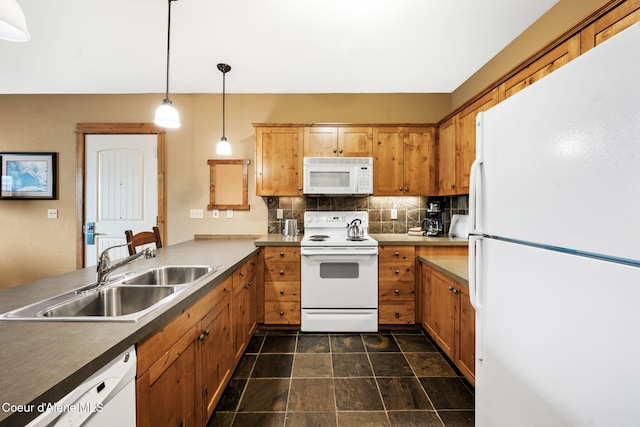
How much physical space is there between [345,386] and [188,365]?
3.67ft

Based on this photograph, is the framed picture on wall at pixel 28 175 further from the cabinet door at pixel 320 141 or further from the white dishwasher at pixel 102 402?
the white dishwasher at pixel 102 402

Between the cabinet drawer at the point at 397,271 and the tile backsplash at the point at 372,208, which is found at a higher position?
the tile backsplash at the point at 372,208

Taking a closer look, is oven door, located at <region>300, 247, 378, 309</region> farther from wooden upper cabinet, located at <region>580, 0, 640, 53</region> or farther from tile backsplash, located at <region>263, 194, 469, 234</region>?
wooden upper cabinet, located at <region>580, 0, 640, 53</region>

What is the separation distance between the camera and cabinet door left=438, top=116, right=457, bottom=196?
2.70 m

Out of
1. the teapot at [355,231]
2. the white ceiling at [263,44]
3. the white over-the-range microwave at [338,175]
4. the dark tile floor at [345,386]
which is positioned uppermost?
the white ceiling at [263,44]

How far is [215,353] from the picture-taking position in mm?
1572

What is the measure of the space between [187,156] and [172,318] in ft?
8.74

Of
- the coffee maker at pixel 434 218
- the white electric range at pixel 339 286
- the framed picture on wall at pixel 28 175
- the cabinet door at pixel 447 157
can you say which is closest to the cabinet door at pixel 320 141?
the white electric range at pixel 339 286

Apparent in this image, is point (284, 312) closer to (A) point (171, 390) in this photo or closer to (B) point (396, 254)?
(B) point (396, 254)

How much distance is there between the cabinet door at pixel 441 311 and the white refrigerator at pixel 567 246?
916mm

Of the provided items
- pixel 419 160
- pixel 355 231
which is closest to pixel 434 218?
pixel 419 160

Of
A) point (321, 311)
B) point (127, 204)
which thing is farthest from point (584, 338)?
point (127, 204)

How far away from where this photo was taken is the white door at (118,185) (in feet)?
10.7

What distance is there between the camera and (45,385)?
1.95 ft
